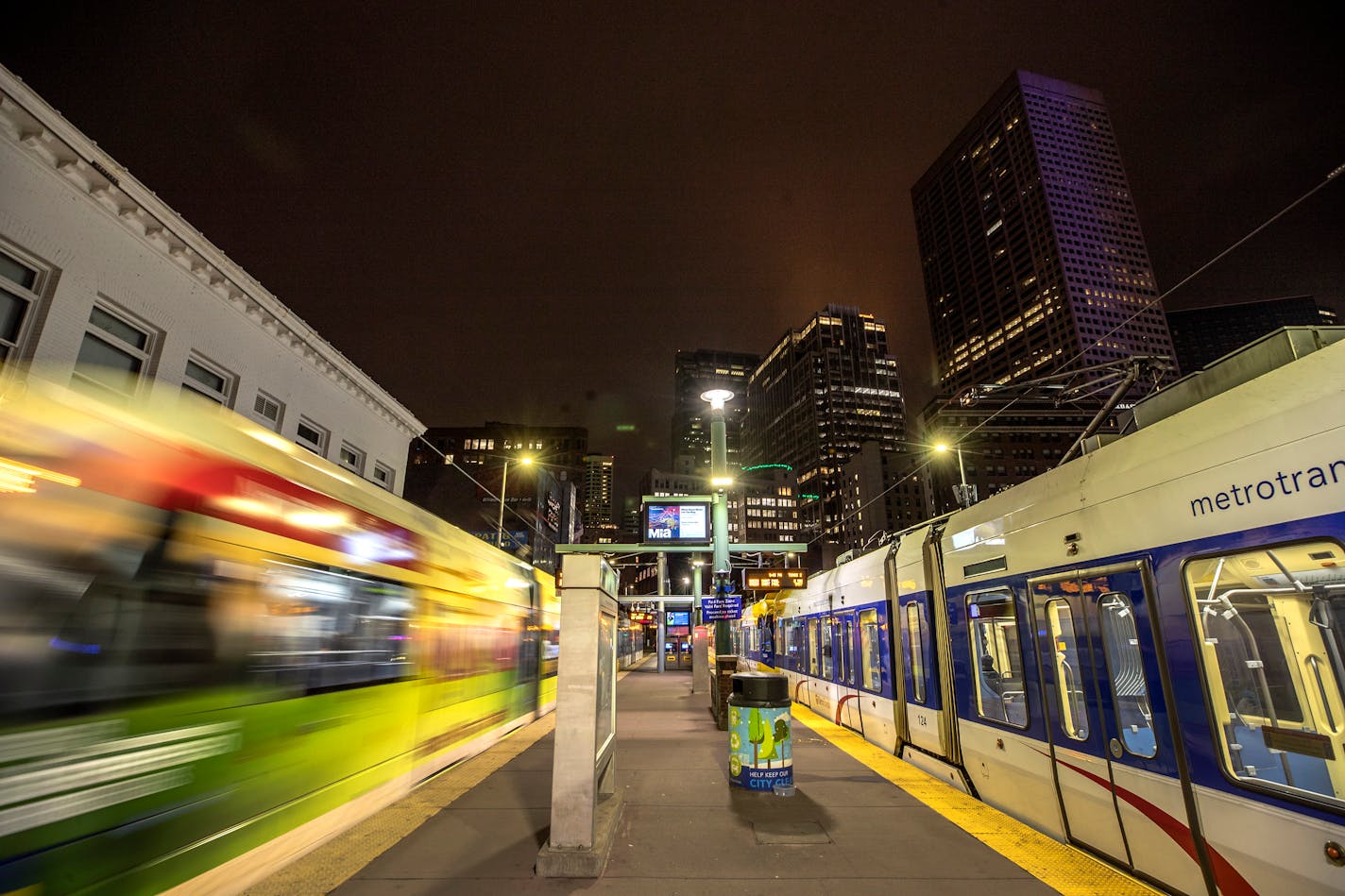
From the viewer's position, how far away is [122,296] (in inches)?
475

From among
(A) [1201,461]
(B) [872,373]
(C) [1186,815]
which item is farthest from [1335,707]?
(B) [872,373]

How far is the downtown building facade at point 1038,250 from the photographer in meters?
144

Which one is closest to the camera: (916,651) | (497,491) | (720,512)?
(916,651)

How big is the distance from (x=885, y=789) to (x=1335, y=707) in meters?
4.88

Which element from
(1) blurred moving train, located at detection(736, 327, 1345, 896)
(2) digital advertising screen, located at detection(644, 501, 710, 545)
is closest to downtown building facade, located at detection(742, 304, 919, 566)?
(2) digital advertising screen, located at detection(644, 501, 710, 545)

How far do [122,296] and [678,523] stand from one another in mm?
13412

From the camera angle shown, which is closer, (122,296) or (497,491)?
Answer: (122,296)

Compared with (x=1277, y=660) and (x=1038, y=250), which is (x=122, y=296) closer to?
(x=1277, y=660)

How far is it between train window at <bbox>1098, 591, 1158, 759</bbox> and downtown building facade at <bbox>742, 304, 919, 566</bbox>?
14008 cm

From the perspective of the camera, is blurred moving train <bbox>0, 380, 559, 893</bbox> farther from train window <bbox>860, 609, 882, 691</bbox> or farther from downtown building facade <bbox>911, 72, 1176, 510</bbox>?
downtown building facade <bbox>911, 72, 1176, 510</bbox>

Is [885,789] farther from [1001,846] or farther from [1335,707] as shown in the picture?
[1335,707]

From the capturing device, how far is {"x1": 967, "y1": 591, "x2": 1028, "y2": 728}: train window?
672cm

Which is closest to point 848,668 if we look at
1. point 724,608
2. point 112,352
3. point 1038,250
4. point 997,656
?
point 724,608

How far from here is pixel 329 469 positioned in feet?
21.2
